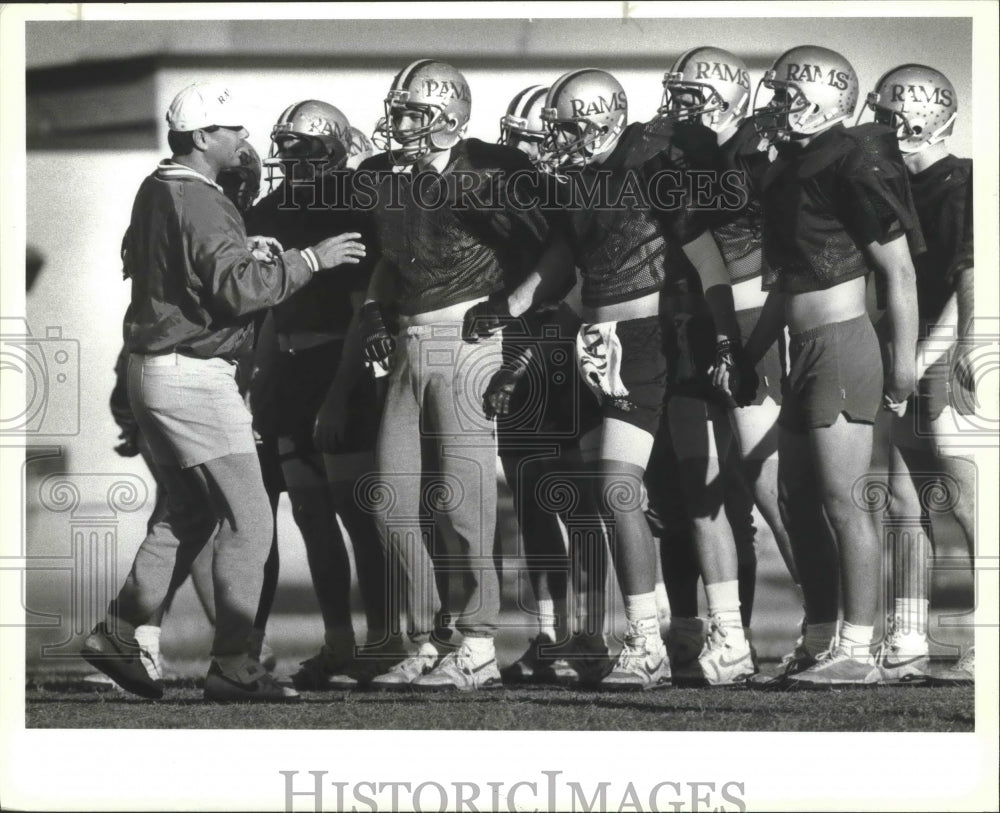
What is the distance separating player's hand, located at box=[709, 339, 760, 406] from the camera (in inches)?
167

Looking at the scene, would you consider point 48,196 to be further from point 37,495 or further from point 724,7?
point 724,7

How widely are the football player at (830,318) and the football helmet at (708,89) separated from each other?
75 millimetres

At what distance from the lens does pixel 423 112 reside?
4.27 metres

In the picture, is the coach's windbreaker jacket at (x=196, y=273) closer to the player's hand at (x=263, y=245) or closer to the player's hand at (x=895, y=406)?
the player's hand at (x=263, y=245)

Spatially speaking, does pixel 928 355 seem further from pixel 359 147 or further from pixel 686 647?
pixel 359 147

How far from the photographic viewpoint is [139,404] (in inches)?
169

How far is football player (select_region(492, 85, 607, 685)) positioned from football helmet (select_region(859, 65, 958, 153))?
3.29 feet

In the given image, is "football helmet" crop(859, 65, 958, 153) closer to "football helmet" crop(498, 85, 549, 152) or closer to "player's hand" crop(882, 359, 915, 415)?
"player's hand" crop(882, 359, 915, 415)

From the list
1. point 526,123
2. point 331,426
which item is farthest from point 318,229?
point 526,123

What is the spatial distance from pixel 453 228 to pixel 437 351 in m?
0.36

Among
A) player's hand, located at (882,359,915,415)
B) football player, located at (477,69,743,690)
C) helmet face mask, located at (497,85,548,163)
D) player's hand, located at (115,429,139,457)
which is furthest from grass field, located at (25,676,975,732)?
helmet face mask, located at (497,85,548,163)

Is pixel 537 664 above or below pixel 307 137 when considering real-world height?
below

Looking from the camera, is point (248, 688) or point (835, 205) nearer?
point (835, 205)

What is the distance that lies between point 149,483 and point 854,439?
2.10 m
